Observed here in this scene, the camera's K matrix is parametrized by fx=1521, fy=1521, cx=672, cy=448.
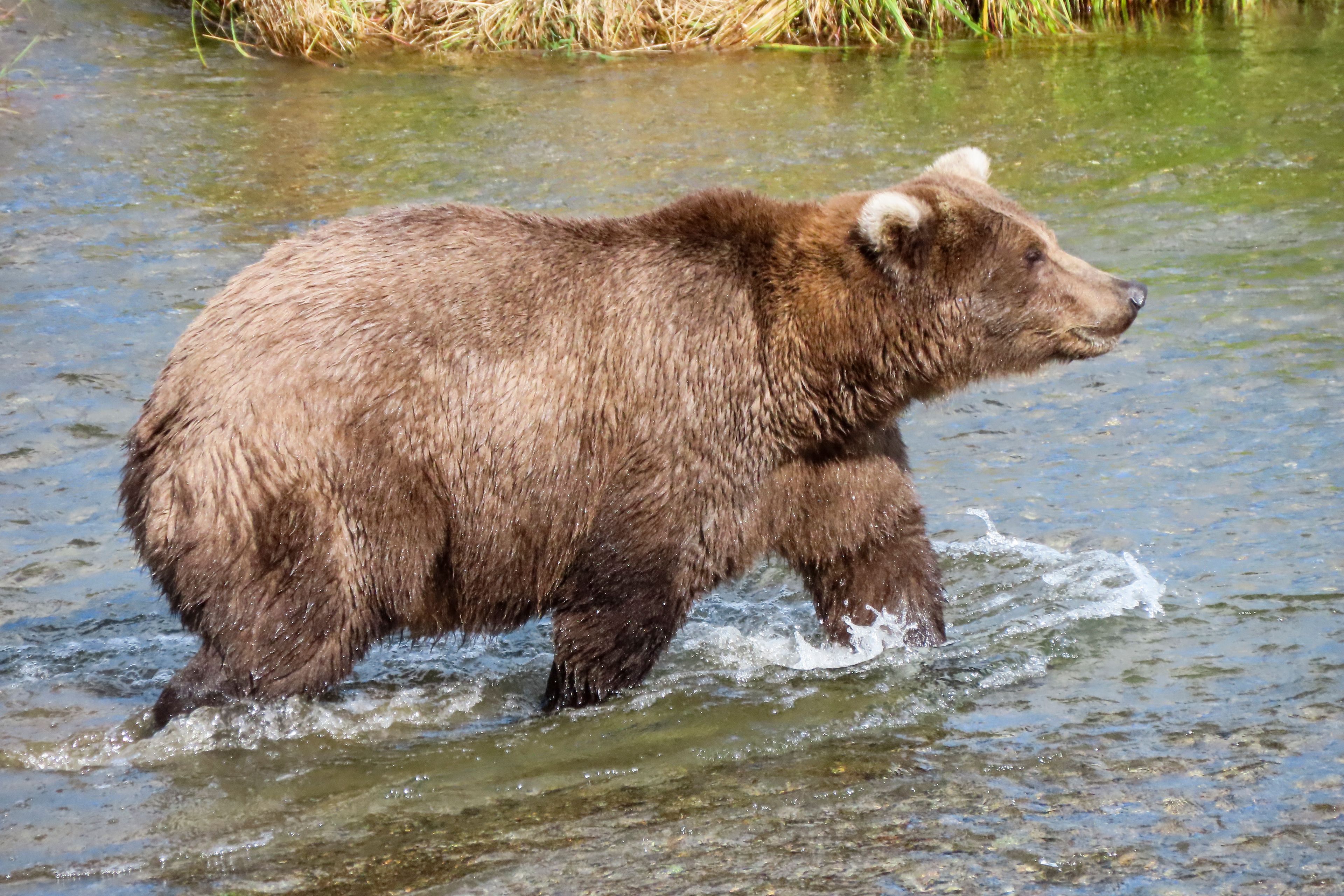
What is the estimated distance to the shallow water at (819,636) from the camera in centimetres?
436

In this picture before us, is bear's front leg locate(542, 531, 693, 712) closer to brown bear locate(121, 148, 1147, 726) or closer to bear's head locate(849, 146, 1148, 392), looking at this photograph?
brown bear locate(121, 148, 1147, 726)

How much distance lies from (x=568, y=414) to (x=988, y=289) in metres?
1.63

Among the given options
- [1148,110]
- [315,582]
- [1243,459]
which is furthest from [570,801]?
[1148,110]

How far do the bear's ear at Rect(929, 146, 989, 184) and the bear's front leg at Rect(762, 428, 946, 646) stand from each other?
1096 millimetres

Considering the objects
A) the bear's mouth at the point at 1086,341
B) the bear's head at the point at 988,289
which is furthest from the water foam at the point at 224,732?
the bear's mouth at the point at 1086,341

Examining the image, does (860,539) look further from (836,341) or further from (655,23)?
(655,23)

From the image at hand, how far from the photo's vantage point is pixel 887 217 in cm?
537

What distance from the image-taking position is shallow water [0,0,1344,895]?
4359mm

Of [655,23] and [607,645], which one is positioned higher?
[655,23]

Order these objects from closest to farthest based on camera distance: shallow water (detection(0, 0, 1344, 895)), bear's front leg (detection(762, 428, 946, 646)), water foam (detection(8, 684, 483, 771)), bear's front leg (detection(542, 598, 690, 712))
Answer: shallow water (detection(0, 0, 1344, 895)) → water foam (detection(8, 684, 483, 771)) → bear's front leg (detection(542, 598, 690, 712)) → bear's front leg (detection(762, 428, 946, 646))

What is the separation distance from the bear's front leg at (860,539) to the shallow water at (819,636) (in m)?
0.14

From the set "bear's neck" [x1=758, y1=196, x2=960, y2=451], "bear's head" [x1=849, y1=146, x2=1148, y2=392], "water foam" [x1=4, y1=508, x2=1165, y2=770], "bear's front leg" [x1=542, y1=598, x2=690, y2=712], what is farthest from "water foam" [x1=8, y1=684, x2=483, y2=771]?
"bear's head" [x1=849, y1=146, x2=1148, y2=392]

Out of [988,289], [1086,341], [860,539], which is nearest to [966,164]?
[988,289]

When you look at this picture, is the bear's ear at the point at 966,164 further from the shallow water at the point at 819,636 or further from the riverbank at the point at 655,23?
the riverbank at the point at 655,23
